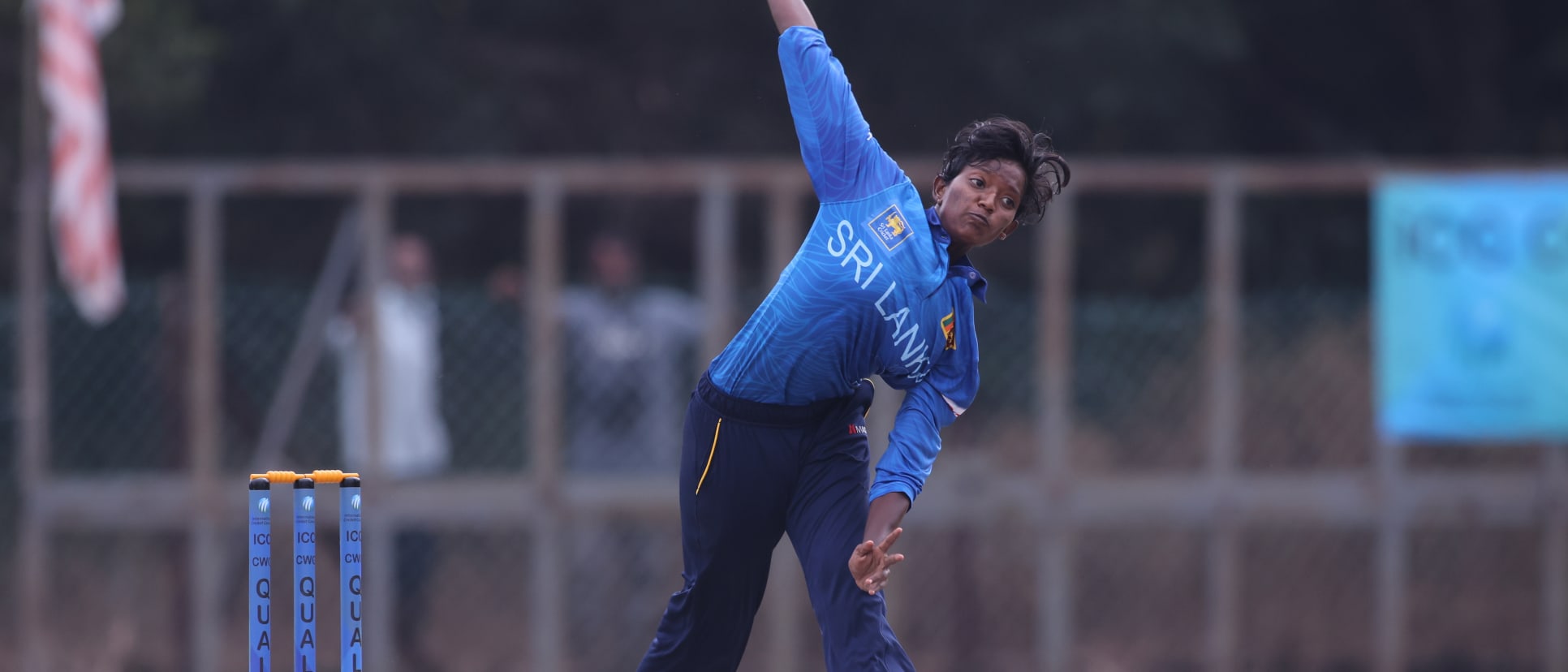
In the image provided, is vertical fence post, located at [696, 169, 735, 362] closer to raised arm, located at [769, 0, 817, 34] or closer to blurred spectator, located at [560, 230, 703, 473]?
blurred spectator, located at [560, 230, 703, 473]

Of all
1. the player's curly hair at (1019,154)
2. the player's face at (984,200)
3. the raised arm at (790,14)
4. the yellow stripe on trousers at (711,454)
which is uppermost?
the raised arm at (790,14)

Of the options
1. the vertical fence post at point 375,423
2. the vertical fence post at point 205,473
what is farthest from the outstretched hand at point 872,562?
the vertical fence post at point 205,473

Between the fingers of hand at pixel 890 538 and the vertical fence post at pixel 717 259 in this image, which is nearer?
the fingers of hand at pixel 890 538

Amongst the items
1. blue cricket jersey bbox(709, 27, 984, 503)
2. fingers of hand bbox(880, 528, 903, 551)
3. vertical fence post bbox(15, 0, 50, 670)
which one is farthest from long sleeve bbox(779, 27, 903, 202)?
vertical fence post bbox(15, 0, 50, 670)

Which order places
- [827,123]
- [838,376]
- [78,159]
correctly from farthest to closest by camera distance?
1. [78,159]
2. [838,376]
3. [827,123]

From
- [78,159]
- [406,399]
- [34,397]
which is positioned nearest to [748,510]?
[406,399]

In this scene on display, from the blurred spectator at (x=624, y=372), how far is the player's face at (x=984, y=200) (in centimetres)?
354

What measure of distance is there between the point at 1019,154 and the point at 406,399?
441 centimetres

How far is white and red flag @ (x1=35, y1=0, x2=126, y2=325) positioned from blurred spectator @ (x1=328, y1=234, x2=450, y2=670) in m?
1.07

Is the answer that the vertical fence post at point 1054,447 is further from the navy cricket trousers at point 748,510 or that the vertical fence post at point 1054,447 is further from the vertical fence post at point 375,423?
the navy cricket trousers at point 748,510

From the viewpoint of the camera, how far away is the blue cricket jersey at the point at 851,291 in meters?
4.46

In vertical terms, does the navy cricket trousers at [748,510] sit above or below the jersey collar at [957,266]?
below

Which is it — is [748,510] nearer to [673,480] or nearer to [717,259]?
[673,480]

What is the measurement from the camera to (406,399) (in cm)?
817
